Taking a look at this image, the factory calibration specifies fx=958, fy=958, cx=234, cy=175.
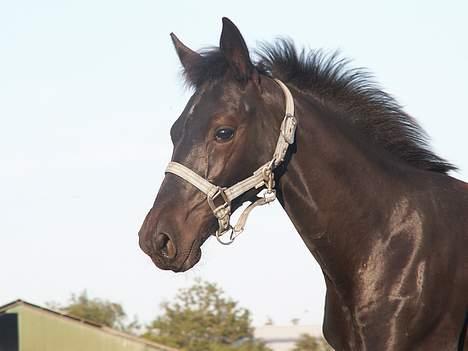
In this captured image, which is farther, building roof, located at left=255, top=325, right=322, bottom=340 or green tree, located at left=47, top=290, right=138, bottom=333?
building roof, located at left=255, top=325, right=322, bottom=340

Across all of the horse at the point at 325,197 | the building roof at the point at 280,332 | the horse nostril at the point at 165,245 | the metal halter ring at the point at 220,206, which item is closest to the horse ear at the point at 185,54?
the horse at the point at 325,197

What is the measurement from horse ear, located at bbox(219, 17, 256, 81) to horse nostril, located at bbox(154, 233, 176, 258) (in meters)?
1.21

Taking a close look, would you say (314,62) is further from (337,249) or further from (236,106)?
(337,249)

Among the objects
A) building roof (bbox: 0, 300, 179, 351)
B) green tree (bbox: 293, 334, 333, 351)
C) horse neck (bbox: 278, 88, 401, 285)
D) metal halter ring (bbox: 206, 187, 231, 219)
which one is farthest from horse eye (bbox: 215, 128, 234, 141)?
building roof (bbox: 0, 300, 179, 351)

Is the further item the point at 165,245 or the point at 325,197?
the point at 325,197

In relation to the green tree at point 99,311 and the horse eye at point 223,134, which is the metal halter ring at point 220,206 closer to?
the horse eye at point 223,134

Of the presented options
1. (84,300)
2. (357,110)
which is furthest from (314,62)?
(84,300)

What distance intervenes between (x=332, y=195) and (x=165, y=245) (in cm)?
126

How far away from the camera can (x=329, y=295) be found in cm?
661

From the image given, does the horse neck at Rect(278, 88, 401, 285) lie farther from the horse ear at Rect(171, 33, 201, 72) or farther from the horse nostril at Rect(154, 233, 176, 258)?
the horse nostril at Rect(154, 233, 176, 258)

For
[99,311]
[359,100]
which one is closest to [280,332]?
[99,311]

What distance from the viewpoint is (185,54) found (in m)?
6.85

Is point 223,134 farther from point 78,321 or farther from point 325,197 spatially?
point 78,321

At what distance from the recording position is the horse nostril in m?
5.87
